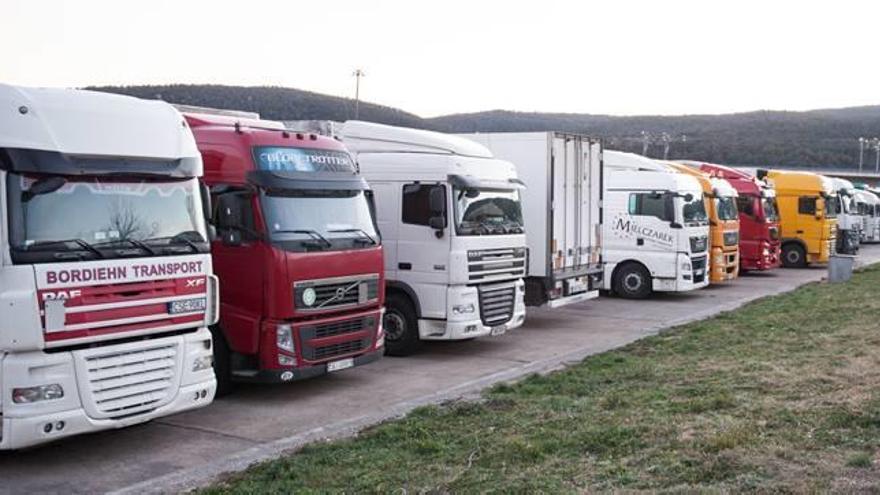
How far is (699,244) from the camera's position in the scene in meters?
20.3

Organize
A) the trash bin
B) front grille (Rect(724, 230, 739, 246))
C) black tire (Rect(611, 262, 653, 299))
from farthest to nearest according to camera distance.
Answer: the trash bin < front grille (Rect(724, 230, 739, 246)) < black tire (Rect(611, 262, 653, 299))

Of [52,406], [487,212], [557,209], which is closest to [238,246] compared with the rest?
[52,406]

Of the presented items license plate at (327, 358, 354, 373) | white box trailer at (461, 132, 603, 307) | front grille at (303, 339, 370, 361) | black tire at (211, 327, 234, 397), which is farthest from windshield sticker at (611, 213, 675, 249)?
black tire at (211, 327, 234, 397)

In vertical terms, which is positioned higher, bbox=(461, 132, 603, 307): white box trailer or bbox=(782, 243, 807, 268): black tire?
bbox=(461, 132, 603, 307): white box trailer

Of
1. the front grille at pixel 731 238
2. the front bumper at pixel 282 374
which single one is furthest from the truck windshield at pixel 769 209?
the front bumper at pixel 282 374

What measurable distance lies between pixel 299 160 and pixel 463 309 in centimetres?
338

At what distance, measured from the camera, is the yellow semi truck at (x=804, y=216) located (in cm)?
2903

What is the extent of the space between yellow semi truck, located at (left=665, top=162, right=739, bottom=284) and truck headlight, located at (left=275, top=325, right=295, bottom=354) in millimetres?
13591

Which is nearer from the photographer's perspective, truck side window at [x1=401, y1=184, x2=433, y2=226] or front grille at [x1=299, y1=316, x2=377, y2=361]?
front grille at [x1=299, y1=316, x2=377, y2=361]

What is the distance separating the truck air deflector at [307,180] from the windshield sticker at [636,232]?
10.3m

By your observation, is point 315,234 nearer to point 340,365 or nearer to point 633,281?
point 340,365

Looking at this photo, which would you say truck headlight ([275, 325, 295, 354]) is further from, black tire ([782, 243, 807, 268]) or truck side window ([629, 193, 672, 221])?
black tire ([782, 243, 807, 268])

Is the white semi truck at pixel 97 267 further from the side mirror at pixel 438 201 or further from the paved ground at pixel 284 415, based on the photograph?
the side mirror at pixel 438 201

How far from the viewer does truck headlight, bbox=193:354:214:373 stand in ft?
26.8
